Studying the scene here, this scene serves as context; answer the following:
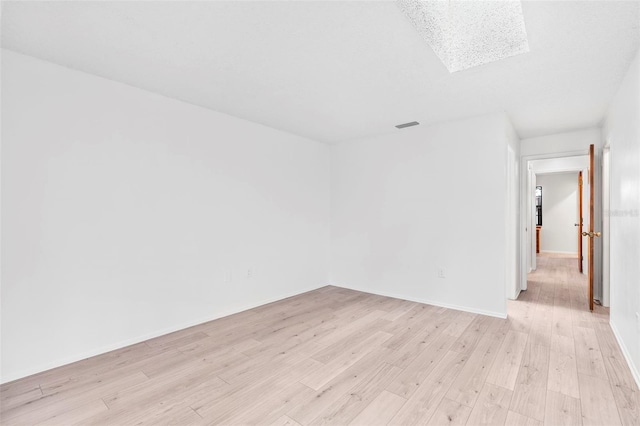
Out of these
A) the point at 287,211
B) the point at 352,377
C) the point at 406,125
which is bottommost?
the point at 352,377

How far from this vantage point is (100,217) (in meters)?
2.67

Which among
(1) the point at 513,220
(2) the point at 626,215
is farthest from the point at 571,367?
(1) the point at 513,220

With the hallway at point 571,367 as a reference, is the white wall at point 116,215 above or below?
above

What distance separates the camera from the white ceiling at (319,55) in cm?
181

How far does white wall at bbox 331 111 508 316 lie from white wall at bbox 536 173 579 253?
285 inches

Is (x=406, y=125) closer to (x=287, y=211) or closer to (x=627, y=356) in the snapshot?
(x=287, y=211)

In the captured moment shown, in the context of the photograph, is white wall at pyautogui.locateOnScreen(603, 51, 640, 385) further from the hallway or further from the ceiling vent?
the ceiling vent

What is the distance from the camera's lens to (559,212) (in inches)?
352

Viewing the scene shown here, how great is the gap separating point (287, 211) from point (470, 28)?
308 centimetres

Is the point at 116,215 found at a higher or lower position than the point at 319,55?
lower

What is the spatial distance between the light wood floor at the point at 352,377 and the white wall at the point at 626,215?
0.79 ft

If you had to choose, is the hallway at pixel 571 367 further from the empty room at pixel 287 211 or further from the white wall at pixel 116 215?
the white wall at pixel 116 215

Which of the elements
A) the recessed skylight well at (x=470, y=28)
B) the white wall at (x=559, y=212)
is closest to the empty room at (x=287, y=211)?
the recessed skylight well at (x=470, y=28)

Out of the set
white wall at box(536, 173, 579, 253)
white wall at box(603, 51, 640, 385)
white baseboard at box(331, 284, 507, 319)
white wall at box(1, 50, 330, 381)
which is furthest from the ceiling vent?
white wall at box(536, 173, 579, 253)
